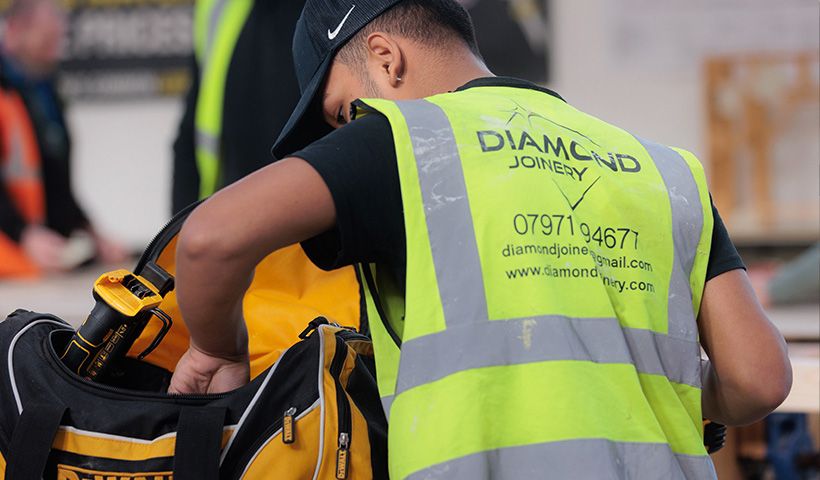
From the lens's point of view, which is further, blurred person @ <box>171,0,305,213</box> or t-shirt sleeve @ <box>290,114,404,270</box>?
blurred person @ <box>171,0,305,213</box>

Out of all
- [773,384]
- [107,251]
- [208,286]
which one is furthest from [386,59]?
[107,251]

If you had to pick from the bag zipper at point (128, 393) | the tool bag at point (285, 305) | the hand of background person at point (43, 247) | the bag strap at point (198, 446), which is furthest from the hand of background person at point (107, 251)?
the bag strap at point (198, 446)

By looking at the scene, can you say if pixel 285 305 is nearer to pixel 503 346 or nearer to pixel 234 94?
pixel 503 346

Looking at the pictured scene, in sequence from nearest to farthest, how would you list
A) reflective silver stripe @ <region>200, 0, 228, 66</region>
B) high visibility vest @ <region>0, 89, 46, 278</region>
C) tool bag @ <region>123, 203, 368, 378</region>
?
tool bag @ <region>123, 203, 368, 378</region>
reflective silver stripe @ <region>200, 0, 228, 66</region>
high visibility vest @ <region>0, 89, 46, 278</region>

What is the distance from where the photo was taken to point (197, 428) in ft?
4.01

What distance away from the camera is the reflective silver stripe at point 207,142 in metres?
2.87

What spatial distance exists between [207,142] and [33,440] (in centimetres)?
172

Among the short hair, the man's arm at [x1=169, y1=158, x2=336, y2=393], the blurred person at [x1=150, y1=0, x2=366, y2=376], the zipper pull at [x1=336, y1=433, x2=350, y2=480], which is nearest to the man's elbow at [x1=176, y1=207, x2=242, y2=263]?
the man's arm at [x1=169, y1=158, x2=336, y2=393]

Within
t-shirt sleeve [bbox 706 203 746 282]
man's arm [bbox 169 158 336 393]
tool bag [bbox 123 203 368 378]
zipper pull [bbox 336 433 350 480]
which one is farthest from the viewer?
tool bag [bbox 123 203 368 378]

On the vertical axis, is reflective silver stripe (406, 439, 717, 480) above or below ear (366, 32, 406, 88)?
below

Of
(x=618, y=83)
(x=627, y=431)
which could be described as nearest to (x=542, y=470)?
(x=627, y=431)

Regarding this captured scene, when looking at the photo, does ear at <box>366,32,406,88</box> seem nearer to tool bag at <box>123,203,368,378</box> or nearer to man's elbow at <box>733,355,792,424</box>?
tool bag at <box>123,203,368,378</box>

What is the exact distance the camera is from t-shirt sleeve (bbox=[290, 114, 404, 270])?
114 cm

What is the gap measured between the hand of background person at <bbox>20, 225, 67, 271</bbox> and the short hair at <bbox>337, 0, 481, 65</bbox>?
5.17 meters
